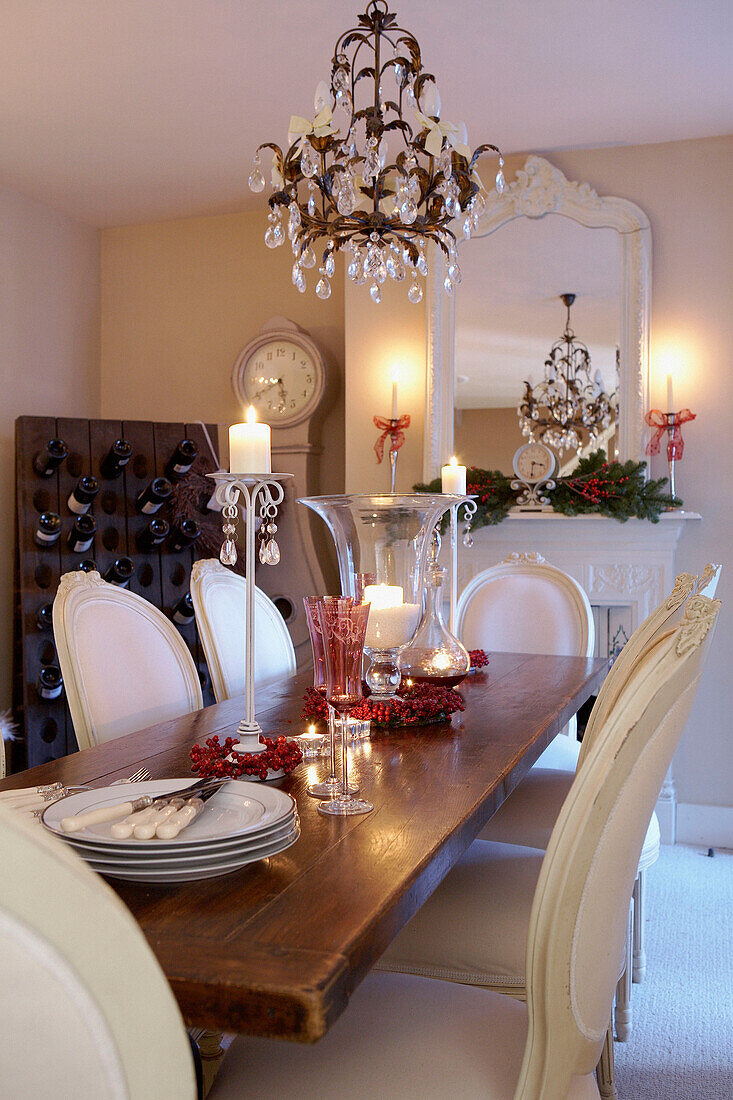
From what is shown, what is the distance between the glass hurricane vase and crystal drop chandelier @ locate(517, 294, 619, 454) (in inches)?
77.2

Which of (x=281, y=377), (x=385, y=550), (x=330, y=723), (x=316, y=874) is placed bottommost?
(x=316, y=874)

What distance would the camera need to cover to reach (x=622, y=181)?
3598 mm

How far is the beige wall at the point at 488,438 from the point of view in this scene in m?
3.67

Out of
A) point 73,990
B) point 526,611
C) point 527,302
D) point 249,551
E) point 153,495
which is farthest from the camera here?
point 153,495

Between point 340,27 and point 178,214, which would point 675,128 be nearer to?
point 340,27

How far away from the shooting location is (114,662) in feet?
6.53

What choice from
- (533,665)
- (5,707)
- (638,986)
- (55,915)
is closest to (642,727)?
(55,915)

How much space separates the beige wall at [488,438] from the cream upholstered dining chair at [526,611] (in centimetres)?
82

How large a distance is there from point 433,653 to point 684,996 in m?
1.16

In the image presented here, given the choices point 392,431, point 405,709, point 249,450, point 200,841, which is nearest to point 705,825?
point 392,431

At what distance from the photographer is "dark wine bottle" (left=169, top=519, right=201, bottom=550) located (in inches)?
159

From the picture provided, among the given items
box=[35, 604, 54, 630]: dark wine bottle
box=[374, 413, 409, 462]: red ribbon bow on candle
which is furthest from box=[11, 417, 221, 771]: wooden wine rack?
box=[374, 413, 409, 462]: red ribbon bow on candle

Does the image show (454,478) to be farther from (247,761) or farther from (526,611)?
(247,761)

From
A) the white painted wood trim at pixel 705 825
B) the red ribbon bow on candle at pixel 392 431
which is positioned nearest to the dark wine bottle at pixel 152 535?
the red ribbon bow on candle at pixel 392 431
